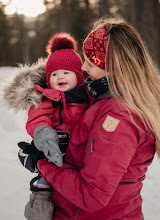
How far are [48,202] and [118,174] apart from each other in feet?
2.00

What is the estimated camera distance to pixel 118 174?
1.39 m

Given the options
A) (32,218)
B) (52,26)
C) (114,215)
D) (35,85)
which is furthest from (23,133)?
(52,26)

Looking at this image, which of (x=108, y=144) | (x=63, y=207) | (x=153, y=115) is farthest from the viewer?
(x=63, y=207)

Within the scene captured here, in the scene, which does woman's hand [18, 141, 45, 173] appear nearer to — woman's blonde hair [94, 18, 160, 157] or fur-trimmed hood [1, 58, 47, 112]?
fur-trimmed hood [1, 58, 47, 112]

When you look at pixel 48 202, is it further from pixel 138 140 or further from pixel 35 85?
pixel 35 85

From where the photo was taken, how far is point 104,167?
1.37 meters

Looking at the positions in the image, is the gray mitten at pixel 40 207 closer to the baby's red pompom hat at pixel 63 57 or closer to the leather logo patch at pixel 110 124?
the leather logo patch at pixel 110 124

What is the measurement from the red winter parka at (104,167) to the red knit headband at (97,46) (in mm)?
272

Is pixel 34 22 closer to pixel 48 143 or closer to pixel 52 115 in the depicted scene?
pixel 52 115

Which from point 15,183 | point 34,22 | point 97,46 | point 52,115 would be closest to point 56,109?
point 52,115

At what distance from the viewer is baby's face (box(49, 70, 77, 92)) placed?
84.3 inches

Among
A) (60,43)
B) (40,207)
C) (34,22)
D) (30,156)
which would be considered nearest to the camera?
(40,207)

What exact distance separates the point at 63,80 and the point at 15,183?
1.95 metres

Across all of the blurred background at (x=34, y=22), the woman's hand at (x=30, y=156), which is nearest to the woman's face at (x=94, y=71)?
the woman's hand at (x=30, y=156)
